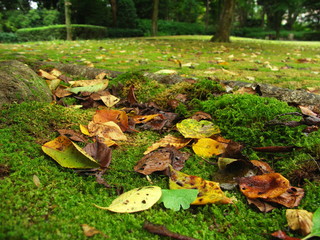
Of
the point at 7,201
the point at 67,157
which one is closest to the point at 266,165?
the point at 67,157

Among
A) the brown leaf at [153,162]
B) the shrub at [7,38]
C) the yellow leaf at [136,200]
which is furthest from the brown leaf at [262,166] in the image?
the shrub at [7,38]

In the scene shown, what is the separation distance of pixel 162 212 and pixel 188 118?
Result: 3.05ft

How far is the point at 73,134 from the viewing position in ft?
5.06

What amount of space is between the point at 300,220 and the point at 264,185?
245mm

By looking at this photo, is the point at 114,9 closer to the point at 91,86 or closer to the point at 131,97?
the point at 91,86

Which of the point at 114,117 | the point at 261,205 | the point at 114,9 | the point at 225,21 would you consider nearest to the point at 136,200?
the point at 261,205

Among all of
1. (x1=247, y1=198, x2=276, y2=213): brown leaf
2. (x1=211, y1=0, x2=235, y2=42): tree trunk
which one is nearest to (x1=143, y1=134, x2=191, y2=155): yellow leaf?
(x1=247, y1=198, x2=276, y2=213): brown leaf

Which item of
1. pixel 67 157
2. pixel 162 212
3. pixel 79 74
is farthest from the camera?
pixel 79 74

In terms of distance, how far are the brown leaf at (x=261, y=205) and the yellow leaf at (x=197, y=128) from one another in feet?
1.90

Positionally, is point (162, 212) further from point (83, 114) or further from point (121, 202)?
point (83, 114)

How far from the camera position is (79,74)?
9.84 ft

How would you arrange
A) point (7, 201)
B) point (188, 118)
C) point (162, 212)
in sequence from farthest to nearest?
point (188, 118), point (162, 212), point (7, 201)

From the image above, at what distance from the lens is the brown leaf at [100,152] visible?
1.31m

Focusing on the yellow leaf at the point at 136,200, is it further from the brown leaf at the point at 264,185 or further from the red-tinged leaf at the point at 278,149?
the red-tinged leaf at the point at 278,149
